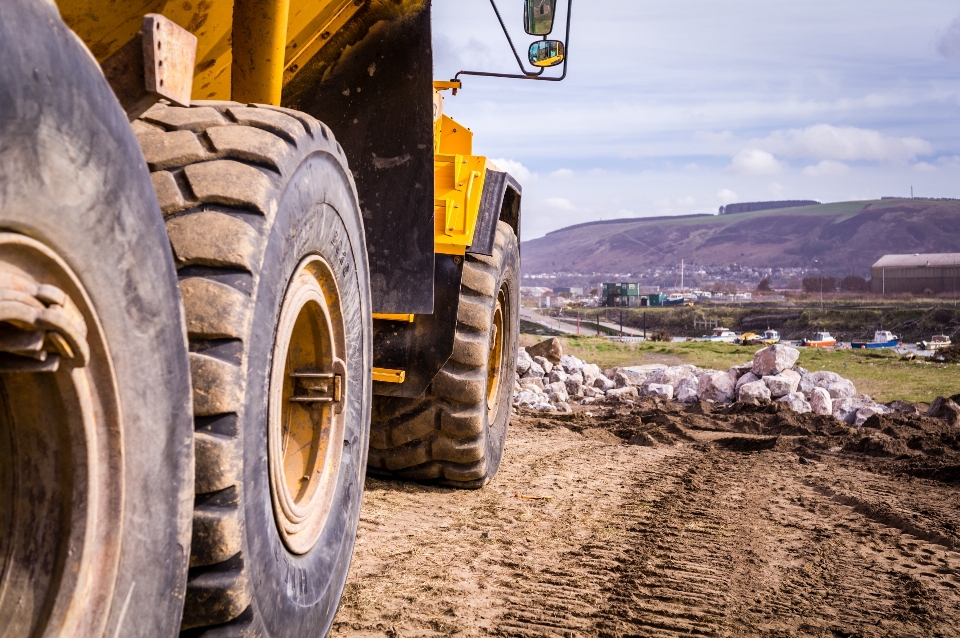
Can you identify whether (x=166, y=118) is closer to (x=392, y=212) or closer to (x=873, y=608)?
(x=392, y=212)

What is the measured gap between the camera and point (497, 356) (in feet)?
22.6

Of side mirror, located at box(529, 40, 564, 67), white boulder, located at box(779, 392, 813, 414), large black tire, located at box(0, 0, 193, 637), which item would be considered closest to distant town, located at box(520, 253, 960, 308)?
white boulder, located at box(779, 392, 813, 414)

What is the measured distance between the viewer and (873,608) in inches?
149

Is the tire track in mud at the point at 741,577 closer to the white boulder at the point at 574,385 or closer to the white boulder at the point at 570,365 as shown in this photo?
the white boulder at the point at 574,385

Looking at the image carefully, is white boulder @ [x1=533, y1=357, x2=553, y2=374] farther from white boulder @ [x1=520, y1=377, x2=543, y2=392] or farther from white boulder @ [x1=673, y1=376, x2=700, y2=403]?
white boulder @ [x1=673, y1=376, x2=700, y2=403]

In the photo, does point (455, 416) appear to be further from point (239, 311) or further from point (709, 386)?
point (709, 386)

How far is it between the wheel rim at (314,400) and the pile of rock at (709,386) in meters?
8.51

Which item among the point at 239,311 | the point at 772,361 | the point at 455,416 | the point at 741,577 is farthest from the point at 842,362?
the point at 239,311

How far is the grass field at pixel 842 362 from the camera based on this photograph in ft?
52.9

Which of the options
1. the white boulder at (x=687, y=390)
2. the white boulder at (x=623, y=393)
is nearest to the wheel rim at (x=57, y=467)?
the white boulder at (x=623, y=393)

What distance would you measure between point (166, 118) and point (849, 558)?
3944 millimetres

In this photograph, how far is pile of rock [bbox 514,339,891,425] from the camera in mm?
11688

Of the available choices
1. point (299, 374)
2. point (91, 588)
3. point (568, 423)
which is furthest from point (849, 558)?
point (568, 423)

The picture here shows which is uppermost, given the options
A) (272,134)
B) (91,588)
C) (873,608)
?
(272,134)
